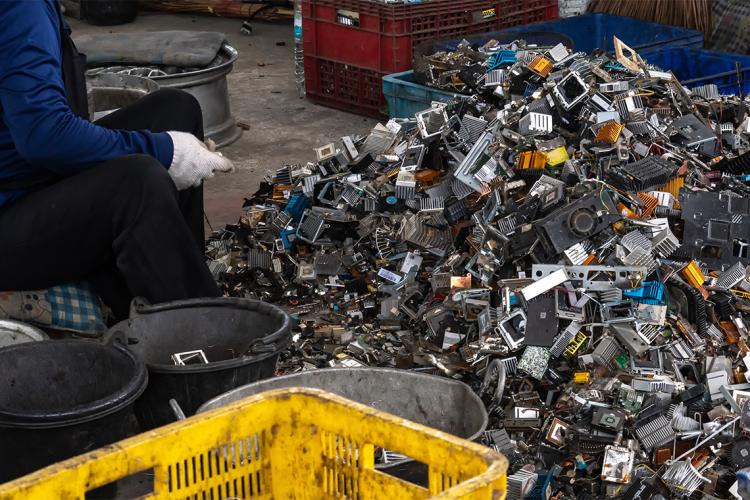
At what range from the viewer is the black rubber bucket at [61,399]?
2.49 metres

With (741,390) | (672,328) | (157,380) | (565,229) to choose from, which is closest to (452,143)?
(565,229)

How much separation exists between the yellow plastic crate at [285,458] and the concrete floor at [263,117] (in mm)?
3333

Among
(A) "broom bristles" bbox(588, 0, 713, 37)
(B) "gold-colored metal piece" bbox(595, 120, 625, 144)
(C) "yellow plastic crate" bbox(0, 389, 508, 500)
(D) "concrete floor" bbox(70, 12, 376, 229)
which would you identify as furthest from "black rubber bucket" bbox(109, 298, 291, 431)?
(A) "broom bristles" bbox(588, 0, 713, 37)

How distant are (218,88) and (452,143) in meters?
2.39

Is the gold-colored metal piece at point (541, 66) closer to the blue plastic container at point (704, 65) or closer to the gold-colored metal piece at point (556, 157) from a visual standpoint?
the gold-colored metal piece at point (556, 157)

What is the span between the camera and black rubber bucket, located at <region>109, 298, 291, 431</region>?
277cm

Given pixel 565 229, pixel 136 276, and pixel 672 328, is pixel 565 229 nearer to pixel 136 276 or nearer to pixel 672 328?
pixel 672 328

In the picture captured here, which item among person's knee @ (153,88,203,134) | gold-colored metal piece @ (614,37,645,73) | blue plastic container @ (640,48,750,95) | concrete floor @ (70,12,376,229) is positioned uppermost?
person's knee @ (153,88,203,134)

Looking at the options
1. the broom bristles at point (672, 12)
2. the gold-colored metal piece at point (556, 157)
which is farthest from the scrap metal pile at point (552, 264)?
the broom bristles at point (672, 12)

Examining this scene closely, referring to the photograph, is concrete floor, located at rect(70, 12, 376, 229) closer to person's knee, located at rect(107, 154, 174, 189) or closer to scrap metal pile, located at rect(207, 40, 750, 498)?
scrap metal pile, located at rect(207, 40, 750, 498)

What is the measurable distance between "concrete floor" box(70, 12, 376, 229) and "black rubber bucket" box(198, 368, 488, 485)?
8.60ft

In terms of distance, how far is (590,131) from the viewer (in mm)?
4344

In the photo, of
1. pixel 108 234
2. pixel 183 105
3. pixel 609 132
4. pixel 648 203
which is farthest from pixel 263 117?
pixel 108 234

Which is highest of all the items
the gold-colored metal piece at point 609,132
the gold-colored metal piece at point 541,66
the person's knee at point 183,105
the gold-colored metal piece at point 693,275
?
the person's knee at point 183,105
